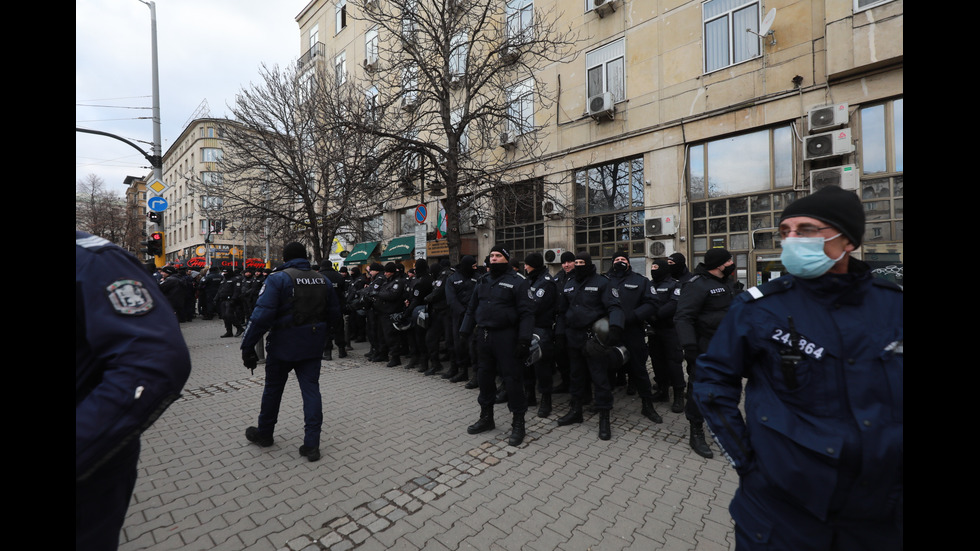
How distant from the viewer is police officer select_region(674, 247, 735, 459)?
4.30 metres

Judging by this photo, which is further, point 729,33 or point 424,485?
point 729,33

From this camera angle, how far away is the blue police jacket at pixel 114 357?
1.33 m

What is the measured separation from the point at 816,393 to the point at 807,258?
1.81ft

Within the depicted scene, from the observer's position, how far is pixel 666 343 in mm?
5684

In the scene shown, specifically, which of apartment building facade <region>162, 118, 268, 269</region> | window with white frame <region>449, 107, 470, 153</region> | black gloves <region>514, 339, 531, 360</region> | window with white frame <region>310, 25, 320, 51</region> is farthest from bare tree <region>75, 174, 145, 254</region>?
black gloves <region>514, 339, 531, 360</region>

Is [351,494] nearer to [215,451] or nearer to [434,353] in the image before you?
[215,451]

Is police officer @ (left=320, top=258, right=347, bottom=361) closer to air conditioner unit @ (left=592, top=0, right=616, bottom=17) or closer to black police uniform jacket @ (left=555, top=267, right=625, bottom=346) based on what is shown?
black police uniform jacket @ (left=555, top=267, right=625, bottom=346)

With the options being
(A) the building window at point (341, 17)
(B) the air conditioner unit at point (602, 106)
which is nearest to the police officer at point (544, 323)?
(B) the air conditioner unit at point (602, 106)

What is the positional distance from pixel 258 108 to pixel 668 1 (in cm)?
1374

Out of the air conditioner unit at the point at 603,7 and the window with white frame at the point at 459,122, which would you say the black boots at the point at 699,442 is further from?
the air conditioner unit at the point at 603,7

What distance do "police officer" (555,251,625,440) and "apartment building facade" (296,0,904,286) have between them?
653 centimetres

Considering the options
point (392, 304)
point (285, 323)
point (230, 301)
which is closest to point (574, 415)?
point (285, 323)

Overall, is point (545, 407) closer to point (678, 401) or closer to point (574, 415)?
point (574, 415)

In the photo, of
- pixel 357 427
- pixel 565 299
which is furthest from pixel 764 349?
pixel 357 427
